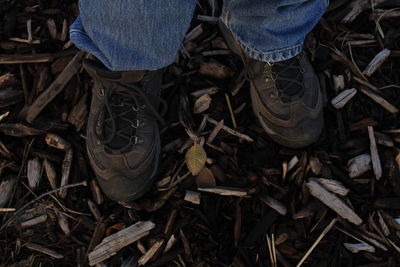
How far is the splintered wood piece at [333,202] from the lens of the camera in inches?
58.9

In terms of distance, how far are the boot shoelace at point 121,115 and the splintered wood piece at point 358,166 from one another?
84cm

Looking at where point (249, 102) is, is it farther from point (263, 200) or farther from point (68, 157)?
point (68, 157)

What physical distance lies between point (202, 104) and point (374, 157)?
0.76m

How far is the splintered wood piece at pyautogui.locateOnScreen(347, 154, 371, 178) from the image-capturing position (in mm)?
1567

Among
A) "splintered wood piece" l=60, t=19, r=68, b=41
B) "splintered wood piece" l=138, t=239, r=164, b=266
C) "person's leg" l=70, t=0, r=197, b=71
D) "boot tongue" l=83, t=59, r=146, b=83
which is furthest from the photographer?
"splintered wood piece" l=60, t=19, r=68, b=41

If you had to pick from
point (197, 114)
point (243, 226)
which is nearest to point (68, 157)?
point (197, 114)

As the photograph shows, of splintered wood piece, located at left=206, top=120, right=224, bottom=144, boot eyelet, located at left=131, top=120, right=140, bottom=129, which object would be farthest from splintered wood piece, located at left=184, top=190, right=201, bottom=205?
boot eyelet, located at left=131, top=120, right=140, bottom=129

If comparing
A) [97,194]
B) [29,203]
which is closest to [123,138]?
[97,194]

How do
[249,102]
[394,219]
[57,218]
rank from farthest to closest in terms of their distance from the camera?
[249,102] → [57,218] → [394,219]

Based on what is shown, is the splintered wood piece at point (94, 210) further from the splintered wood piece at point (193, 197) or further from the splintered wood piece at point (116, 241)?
the splintered wood piece at point (193, 197)

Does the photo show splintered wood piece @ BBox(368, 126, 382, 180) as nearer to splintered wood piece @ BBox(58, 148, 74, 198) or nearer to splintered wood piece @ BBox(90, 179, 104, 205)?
splintered wood piece @ BBox(90, 179, 104, 205)

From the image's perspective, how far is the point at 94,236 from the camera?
61.3 inches

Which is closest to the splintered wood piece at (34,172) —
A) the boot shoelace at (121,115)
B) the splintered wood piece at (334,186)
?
the boot shoelace at (121,115)

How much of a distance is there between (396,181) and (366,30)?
73 cm
